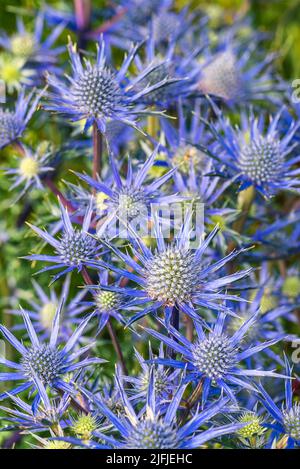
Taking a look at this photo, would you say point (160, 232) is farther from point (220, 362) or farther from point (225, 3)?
point (225, 3)

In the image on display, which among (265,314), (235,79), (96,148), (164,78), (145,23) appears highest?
(145,23)

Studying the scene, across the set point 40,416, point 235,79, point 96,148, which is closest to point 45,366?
point 40,416

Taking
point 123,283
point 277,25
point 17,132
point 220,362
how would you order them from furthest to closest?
point 277,25
point 17,132
point 123,283
point 220,362

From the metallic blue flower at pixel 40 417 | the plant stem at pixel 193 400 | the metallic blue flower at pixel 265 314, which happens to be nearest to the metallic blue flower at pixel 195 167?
the metallic blue flower at pixel 265 314

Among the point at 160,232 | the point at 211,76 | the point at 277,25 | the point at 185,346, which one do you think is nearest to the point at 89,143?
the point at 211,76

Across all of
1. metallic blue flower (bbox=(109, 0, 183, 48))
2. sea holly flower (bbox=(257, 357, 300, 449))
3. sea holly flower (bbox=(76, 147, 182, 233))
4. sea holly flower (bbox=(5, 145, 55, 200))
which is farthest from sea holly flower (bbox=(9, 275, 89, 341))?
metallic blue flower (bbox=(109, 0, 183, 48))

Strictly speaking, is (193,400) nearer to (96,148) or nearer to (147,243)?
(147,243)
